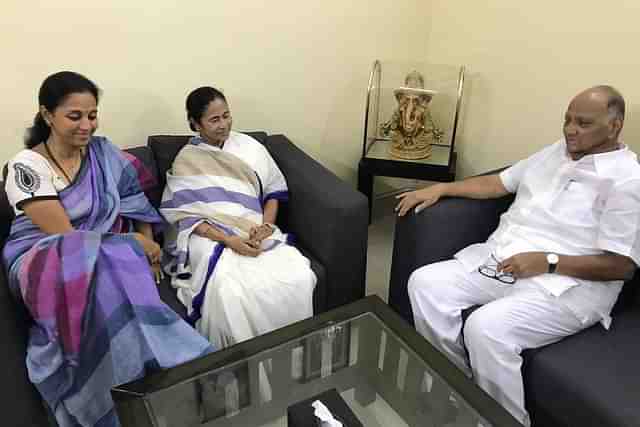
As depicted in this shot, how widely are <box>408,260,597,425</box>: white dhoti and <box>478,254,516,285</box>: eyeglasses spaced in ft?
0.05

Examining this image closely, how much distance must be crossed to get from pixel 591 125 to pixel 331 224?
2.94 ft

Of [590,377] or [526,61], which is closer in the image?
[590,377]

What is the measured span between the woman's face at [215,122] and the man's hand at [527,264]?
1144mm

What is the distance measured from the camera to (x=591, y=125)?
1.58 m

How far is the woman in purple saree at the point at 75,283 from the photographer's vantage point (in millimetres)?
1410

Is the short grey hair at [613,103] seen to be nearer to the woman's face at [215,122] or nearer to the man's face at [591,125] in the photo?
the man's face at [591,125]

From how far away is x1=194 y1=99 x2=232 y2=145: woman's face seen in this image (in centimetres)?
192

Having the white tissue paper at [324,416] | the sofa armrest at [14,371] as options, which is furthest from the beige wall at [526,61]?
the sofa armrest at [14,371]

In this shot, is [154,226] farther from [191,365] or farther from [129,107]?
[191,365]

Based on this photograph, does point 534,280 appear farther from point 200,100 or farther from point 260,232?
point 200,100

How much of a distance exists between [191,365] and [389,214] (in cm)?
196

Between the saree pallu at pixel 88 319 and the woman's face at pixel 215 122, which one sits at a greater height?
the woman's face at pixel 215 122

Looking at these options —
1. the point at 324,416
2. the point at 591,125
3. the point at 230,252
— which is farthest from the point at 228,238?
the point at 591,125

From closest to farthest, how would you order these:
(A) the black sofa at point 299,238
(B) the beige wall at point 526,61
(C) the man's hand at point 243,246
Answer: (A) the black sofa at point 299,238 < (C) the man's hand at point 243,246 < (B) the beige wall at point 526,61
